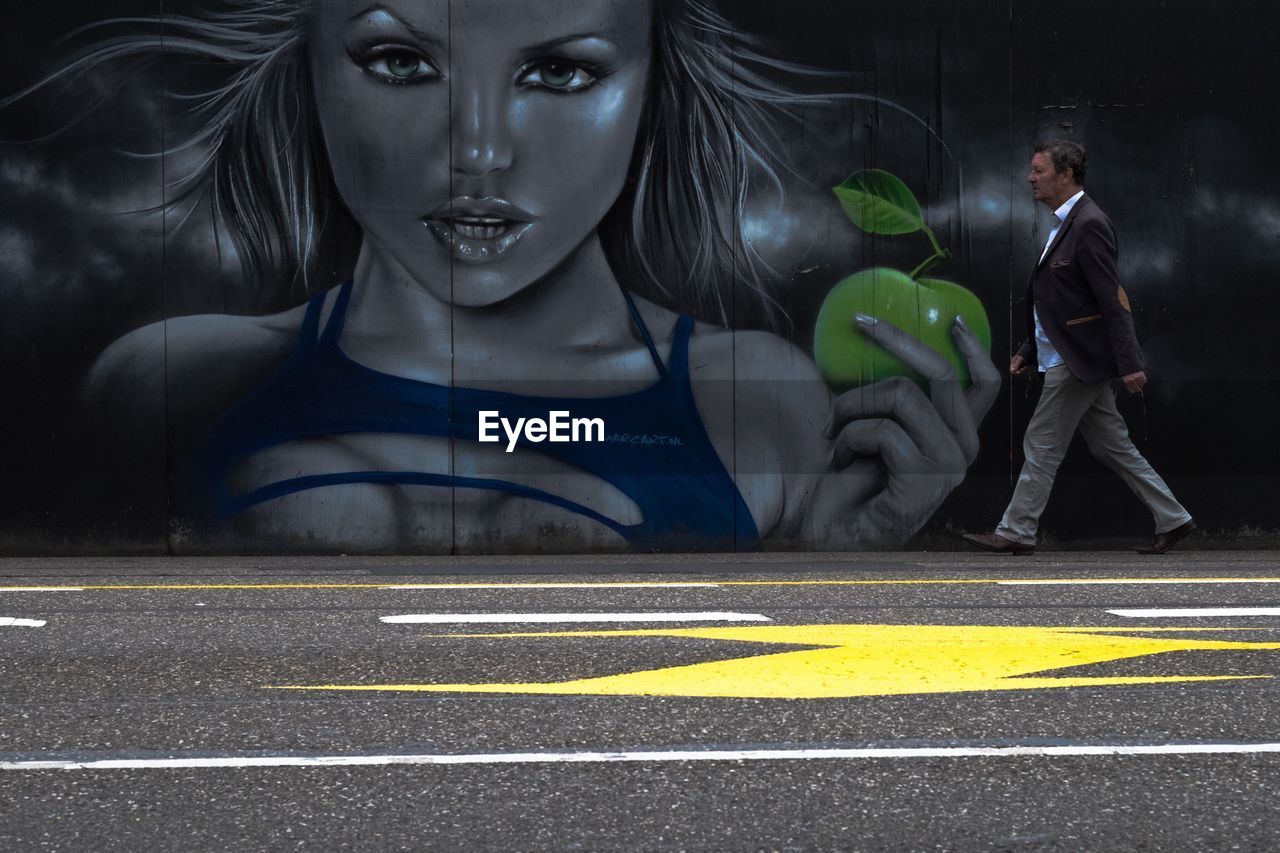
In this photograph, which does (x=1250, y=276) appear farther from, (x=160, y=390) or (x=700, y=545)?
(x=160, y=390)

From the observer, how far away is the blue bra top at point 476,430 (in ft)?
30.9

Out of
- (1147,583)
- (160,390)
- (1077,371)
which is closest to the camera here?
(1147,583)

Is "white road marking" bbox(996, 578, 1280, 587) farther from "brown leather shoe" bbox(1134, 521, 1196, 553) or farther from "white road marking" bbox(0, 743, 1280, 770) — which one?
"white road marking" bbox(0, 743, 1280, 770)

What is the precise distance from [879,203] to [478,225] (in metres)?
2.23

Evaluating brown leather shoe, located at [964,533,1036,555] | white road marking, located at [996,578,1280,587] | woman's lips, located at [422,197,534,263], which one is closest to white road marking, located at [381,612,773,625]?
white road marking, located at [996,578,1280,587]

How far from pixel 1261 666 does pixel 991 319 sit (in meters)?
4.42

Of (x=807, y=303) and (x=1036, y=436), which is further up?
(x=807, y=303)

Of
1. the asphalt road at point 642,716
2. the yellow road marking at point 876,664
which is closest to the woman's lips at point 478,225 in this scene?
the asphalt road at point 642,716

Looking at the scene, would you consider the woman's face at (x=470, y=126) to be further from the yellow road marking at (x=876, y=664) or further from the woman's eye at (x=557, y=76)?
the yellow road marking at (x=876, y=664)

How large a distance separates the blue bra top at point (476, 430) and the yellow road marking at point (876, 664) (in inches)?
127

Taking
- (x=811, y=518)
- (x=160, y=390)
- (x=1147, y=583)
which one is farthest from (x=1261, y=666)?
(x=160, y=390)

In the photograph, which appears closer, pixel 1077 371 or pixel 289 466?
pixel 1077 371

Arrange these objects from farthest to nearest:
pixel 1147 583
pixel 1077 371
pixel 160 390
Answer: pixel 160 390
pixel 1077 371
pixel 1147 583

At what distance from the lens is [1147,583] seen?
772 cm
